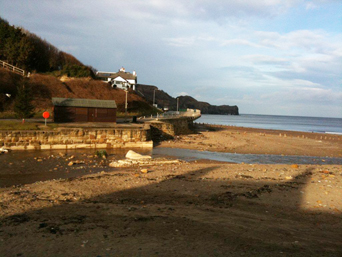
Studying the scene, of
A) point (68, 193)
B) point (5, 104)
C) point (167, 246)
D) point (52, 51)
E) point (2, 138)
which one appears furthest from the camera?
point (52, 51)

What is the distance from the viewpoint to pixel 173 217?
699 centimetres

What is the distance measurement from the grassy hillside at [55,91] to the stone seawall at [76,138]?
1992cm

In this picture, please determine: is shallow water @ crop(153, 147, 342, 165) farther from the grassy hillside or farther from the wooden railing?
the wooden railing

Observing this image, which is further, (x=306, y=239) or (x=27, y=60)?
(x=27, y=60)

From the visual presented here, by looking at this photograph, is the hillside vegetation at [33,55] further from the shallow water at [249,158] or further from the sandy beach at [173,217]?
the sandy beach at [173,217]

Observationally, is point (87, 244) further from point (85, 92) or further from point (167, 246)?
point (85, 92)

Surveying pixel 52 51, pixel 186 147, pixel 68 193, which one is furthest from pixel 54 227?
pixel 52 51

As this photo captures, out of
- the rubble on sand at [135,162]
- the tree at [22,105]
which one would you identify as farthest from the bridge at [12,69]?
the rubble on sand at [135,162]

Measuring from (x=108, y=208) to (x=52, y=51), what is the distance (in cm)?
7118

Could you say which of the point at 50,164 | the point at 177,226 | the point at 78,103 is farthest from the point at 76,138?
the point at 177,226

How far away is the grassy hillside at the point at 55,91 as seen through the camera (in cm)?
4434

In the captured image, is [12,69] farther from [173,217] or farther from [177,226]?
[177,226]

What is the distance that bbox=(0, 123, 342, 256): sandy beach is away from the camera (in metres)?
5.20

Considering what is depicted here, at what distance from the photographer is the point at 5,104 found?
4103 centimetres
